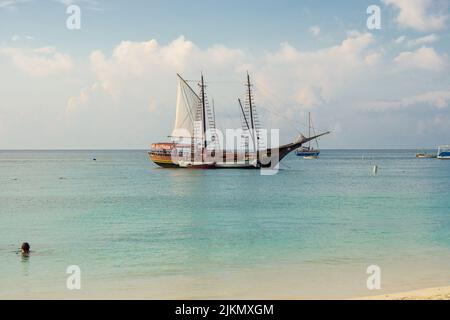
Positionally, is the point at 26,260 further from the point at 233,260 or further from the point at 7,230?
the point at 7,230

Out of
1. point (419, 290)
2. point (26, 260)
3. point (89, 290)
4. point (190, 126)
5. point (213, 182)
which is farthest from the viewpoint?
point (190, 126)

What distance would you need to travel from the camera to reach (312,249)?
2584cm

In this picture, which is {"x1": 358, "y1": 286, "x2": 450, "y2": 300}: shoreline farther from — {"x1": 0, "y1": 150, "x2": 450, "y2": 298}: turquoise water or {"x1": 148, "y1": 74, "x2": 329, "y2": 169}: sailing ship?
{"x1": 148, "y1": 74, "x2": 329, "y2": 169}: sailing ship

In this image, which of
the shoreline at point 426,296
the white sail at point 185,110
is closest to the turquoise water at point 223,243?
the shoreline at point 426,296

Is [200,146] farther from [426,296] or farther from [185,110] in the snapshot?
[426,296]

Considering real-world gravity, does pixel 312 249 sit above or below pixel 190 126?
below

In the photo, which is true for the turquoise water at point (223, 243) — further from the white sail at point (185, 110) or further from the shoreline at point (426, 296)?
the white sail at point (185, 110)

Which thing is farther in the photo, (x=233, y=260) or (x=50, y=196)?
(x=50, y=196)

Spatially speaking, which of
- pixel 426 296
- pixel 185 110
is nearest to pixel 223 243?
pixel 426 296

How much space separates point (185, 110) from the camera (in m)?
89.4

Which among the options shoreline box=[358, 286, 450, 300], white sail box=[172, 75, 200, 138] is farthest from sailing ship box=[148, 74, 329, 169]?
shoreline box=[358, 286, 450, 300]
